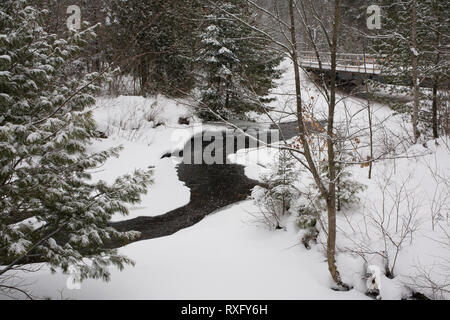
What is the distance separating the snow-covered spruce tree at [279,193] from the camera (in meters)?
6.04

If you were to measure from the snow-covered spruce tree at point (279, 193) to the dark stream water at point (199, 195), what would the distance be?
55.1 inches

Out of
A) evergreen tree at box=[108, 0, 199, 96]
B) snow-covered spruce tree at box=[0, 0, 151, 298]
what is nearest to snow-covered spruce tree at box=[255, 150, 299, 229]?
snow-covered spruce tree at box=[0, 0, 151, 298]

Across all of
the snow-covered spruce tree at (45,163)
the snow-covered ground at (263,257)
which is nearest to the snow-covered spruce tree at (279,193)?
the snow-covered ground at (263,257)

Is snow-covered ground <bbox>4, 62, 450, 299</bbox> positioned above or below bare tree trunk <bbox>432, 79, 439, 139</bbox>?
below

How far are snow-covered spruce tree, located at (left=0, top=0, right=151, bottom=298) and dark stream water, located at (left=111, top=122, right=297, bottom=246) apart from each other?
2948 mm

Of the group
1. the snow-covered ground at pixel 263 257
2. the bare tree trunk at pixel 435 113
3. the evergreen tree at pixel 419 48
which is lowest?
the snow-covered ground at pixel 263 257

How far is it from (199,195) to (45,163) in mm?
5908

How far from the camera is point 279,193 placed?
602cm

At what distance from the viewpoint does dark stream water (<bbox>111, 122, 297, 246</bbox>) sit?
7168mm
